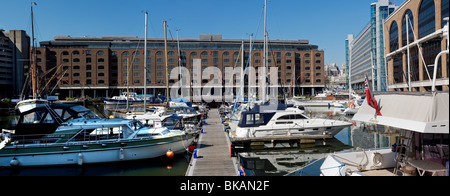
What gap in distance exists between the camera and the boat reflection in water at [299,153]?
1552 cm

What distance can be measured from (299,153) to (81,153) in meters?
14.6

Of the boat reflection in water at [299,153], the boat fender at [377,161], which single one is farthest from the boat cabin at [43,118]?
the boat fender at [377,161]

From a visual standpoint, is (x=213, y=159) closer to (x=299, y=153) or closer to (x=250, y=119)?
(x=250, y=119)

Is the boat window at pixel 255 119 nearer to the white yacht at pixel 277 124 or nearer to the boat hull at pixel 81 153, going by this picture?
the white yacht at pixel 277 124

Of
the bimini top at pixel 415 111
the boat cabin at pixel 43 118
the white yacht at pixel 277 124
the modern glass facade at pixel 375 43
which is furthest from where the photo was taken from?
the modern glass facade at pixel 375 43

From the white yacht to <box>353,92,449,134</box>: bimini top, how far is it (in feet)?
42.7

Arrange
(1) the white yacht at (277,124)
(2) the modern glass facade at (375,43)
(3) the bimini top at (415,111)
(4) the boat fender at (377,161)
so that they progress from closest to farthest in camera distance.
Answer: (3) the bimini top at (415,111), (4) the boat fender at (377,161), (1) the white yacht at (277,124), (2) the modern glass facade at (375,43)

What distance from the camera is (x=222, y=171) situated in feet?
43.9

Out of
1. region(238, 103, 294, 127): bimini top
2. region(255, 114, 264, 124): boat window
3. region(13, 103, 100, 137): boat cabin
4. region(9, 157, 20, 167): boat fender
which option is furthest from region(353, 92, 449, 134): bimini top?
region(9, 157, 20, 167): boat fender

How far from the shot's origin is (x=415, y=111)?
21.1ft

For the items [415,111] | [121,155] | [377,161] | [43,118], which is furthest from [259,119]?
[43,118]

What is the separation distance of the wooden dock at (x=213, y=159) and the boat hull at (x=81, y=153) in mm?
2933

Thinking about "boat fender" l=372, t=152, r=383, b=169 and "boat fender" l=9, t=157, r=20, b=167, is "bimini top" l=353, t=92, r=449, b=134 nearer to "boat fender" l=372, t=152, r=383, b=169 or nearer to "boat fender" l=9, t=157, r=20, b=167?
"boat fender" l=372, t=152, r=383, b=169

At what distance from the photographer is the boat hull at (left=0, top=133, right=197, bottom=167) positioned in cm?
1505
